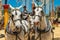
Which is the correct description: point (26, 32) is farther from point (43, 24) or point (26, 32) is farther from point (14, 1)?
point (14, 1)

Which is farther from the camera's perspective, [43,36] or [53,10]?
[53,10]

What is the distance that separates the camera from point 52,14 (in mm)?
5582

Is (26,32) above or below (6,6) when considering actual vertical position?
below

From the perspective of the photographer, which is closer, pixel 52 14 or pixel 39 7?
pixel 39 7

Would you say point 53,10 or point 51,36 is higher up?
point 53,10

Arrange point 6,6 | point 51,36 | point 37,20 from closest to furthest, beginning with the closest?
point 37,20 → point 51,36 → point 6,6

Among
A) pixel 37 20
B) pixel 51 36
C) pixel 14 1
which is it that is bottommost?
pixel 51 36

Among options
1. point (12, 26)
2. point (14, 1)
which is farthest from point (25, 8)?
point (12, 26)

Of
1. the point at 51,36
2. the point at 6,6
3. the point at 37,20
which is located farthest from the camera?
the point at 6,6

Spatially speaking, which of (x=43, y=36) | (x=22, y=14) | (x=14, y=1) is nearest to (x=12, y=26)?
(x=22, y=14)

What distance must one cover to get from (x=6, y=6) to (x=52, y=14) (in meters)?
1.00

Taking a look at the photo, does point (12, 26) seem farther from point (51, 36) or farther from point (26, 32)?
point (51, 36)

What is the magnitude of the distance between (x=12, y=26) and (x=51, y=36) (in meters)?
0.79

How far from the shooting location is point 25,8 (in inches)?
205
